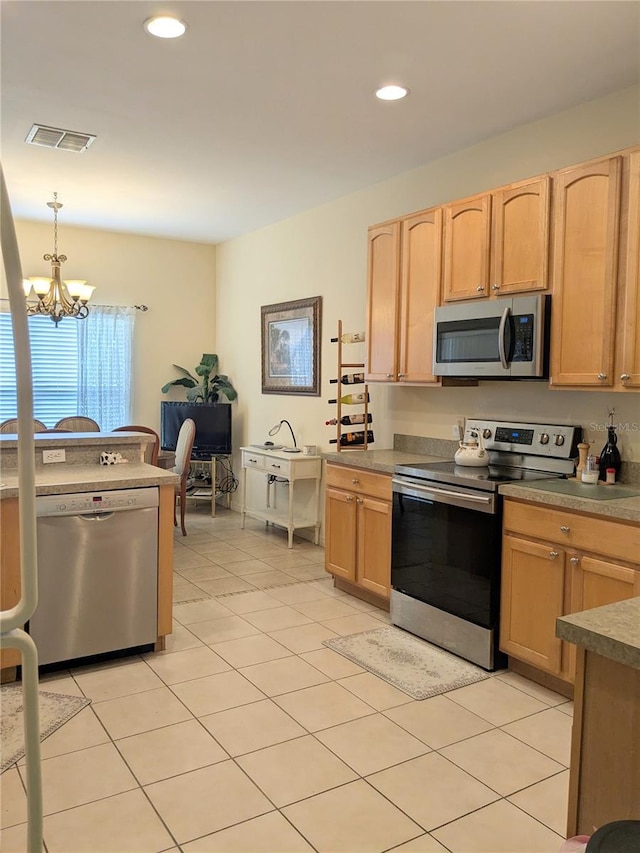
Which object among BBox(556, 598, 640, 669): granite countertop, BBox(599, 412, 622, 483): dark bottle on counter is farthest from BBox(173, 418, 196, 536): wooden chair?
BBox(556, 598, 640, 669): granite countertop

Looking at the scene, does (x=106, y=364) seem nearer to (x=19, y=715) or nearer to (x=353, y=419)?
(x=353, y=419)

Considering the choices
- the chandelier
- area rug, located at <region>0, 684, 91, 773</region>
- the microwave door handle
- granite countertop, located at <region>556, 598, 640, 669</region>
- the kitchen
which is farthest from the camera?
the chandelier

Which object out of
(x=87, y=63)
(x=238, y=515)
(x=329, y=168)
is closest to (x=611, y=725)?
(x=87, y=63)

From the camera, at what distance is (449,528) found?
3.39m

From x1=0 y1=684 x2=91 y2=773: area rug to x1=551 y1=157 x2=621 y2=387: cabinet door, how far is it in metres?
2.60

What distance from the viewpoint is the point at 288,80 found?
3154mm

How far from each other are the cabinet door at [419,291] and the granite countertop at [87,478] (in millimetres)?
1593

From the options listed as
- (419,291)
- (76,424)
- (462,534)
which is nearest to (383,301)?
(419,291)

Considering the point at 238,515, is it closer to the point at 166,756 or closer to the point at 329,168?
the point at 329,168

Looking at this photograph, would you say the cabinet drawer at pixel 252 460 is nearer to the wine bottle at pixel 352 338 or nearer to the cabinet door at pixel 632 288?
the wine bottle at pixel 352 338

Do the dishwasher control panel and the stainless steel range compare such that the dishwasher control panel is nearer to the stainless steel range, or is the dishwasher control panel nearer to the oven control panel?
the stainless steel range

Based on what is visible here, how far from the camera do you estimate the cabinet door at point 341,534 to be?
4219mm

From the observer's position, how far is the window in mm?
6383

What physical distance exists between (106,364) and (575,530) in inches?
204
